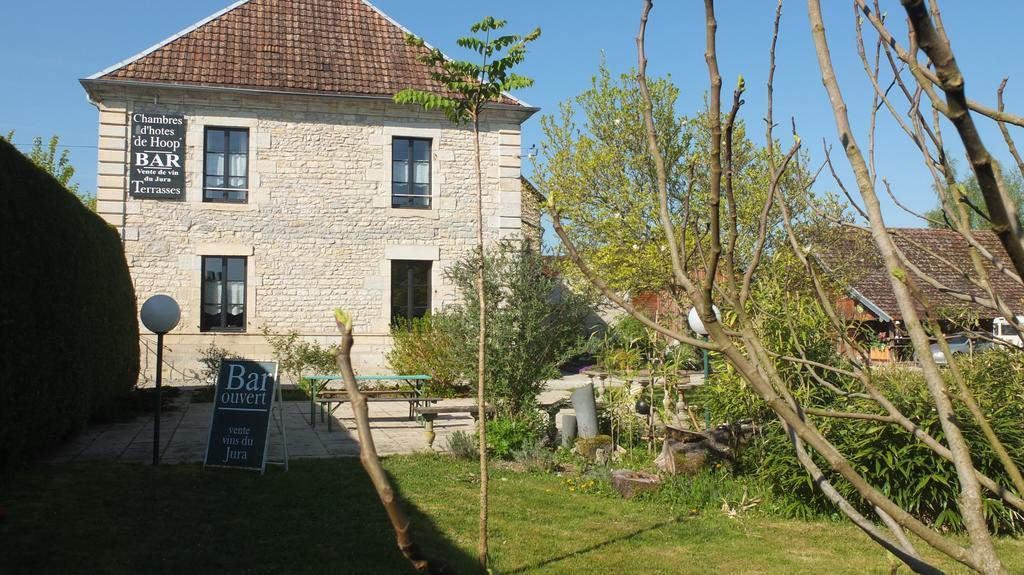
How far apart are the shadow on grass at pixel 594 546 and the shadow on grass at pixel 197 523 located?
394 millimetres

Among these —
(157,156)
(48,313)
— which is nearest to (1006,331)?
(48,313)

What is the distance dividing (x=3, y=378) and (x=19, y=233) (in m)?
1.37

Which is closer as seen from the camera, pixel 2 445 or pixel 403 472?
pixel 2 445

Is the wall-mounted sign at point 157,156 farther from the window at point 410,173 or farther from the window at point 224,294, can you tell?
the window at point 410,173

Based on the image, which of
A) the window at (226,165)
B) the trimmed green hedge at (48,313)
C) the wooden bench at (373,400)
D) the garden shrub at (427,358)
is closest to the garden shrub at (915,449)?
the wooden bench at (373,400)

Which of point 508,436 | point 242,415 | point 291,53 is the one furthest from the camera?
point 291,53

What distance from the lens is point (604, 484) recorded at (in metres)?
7.88

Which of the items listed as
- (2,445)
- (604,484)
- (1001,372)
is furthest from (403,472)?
(1001,372)

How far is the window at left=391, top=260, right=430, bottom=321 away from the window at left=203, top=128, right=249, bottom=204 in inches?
140

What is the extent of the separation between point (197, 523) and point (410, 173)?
1266 cm

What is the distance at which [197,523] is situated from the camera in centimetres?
638

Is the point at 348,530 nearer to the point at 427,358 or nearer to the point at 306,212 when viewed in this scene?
the point at 427,358

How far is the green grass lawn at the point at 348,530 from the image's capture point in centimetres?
545

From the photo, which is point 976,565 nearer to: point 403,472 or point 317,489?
point 317,489
